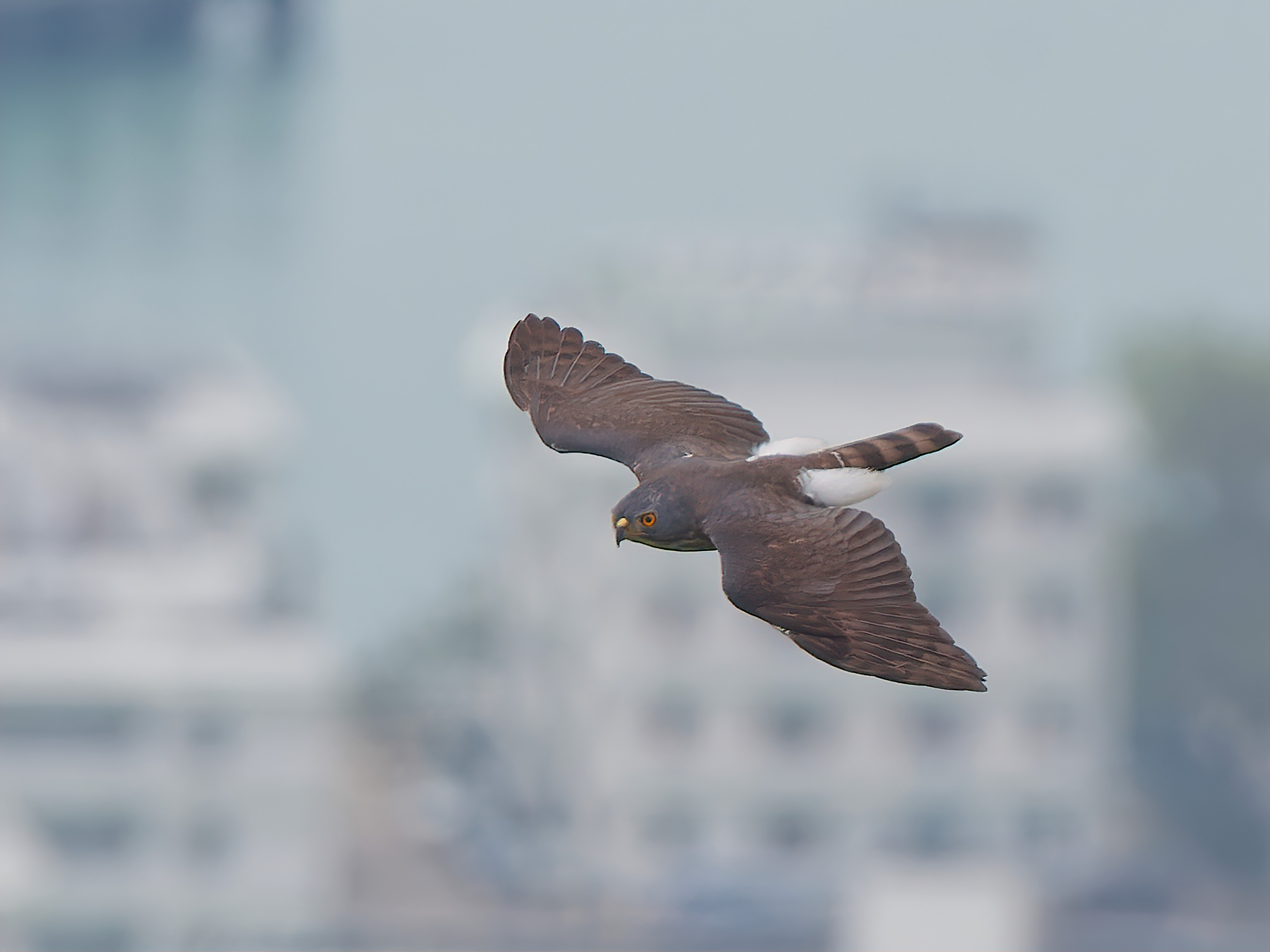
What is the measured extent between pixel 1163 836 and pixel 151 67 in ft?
244

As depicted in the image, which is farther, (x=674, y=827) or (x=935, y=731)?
(x=935, y=731)

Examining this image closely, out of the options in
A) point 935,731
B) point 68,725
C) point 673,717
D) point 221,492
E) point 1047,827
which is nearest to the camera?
point 68,725

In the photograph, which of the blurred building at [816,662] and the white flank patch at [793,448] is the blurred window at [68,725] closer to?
the blurred building at [816,662]

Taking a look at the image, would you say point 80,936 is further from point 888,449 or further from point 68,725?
point 888,449

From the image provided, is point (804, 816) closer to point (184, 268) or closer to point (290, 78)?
point (184, 268)

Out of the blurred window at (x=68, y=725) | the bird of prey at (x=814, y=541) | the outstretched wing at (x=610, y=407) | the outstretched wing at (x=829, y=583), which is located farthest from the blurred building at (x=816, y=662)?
the outstretched wing at (x=829, y=583)

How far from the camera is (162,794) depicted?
46094 millimetres

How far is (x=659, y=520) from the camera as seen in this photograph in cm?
750

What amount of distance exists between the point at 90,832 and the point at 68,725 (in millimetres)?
2567

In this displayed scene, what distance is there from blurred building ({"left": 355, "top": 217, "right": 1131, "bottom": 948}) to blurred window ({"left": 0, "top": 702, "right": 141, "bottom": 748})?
11.7m

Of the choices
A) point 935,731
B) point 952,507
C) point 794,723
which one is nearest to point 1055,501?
point 952,507

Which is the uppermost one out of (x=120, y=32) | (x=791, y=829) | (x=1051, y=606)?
(x=120, y=32)

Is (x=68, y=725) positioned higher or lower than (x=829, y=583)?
higher

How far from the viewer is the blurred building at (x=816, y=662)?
55.6 metres
